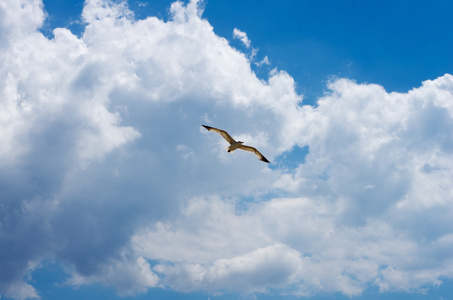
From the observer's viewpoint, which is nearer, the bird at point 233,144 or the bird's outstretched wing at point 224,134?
the bird's outstretched wing at point 224,134

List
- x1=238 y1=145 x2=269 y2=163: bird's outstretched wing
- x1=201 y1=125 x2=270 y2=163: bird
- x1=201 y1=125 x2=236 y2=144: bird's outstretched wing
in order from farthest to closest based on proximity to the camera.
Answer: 1. x1=238 y1=145 x2=269 y2=163: bird's outstretched wing
2. x1=201 y1=125 x2=270 y2=163: bird
3. x1=201 y1=125 x2=236 y2=144: bird's outstretched wing

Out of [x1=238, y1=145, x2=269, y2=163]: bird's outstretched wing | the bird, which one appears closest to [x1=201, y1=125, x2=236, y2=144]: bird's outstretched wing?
the bird

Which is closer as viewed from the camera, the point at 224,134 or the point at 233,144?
the point at 224,134

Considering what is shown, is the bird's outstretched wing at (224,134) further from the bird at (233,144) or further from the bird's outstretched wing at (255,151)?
the bird's outstretched wing at (255,151)

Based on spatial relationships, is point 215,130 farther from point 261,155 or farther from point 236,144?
point 261,155

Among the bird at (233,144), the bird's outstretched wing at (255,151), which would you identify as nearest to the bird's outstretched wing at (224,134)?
the bird at (233,144)

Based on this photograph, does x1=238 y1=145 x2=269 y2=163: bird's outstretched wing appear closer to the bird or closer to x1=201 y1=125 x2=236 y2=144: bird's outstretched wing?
the bird

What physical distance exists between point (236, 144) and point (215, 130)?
716cm

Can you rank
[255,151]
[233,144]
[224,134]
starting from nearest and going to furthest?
[224,134]
[233,144]
[255,151]

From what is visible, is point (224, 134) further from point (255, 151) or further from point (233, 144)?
point (255, 151)

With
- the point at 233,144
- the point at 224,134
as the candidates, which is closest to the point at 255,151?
the point at 233,144

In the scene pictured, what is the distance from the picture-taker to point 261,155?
105 metres

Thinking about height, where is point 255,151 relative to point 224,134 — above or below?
above

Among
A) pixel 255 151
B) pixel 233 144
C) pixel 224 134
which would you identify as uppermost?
pixel 255 151
